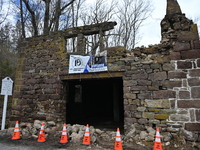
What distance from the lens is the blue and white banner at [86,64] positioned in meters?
5.47

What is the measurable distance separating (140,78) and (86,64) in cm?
220

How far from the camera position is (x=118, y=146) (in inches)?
149

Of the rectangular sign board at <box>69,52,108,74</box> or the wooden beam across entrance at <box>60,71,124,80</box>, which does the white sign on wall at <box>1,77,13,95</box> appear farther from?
the rectangular sign board at <box>69,52,108,74</box>

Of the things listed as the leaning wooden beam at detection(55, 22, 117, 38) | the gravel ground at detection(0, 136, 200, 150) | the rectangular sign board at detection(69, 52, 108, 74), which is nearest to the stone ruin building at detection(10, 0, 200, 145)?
the leaning wooden beam at detection(55, 22, 117, 38)

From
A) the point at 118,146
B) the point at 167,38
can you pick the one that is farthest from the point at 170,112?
the point at 167,38

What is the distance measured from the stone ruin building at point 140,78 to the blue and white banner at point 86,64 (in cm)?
18

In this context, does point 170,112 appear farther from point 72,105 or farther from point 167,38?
point 72,105

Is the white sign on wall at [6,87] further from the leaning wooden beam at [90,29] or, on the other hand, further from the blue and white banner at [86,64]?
the leaning wooden beam at [90,29]

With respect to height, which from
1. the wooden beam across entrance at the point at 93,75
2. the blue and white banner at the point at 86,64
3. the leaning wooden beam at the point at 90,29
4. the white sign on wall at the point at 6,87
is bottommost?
the white sign on wall at the point at 6,87

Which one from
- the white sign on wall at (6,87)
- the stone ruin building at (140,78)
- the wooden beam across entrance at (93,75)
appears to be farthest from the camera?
the white sign on wall at (6,87)

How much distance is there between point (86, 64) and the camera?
18.8 ft

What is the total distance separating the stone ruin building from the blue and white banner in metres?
0.18

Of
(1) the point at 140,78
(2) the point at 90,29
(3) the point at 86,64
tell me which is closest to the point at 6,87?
(3) the point at 86,64

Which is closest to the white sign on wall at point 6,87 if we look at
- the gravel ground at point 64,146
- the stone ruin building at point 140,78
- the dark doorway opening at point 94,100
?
the stone ruin building at point 140,78
